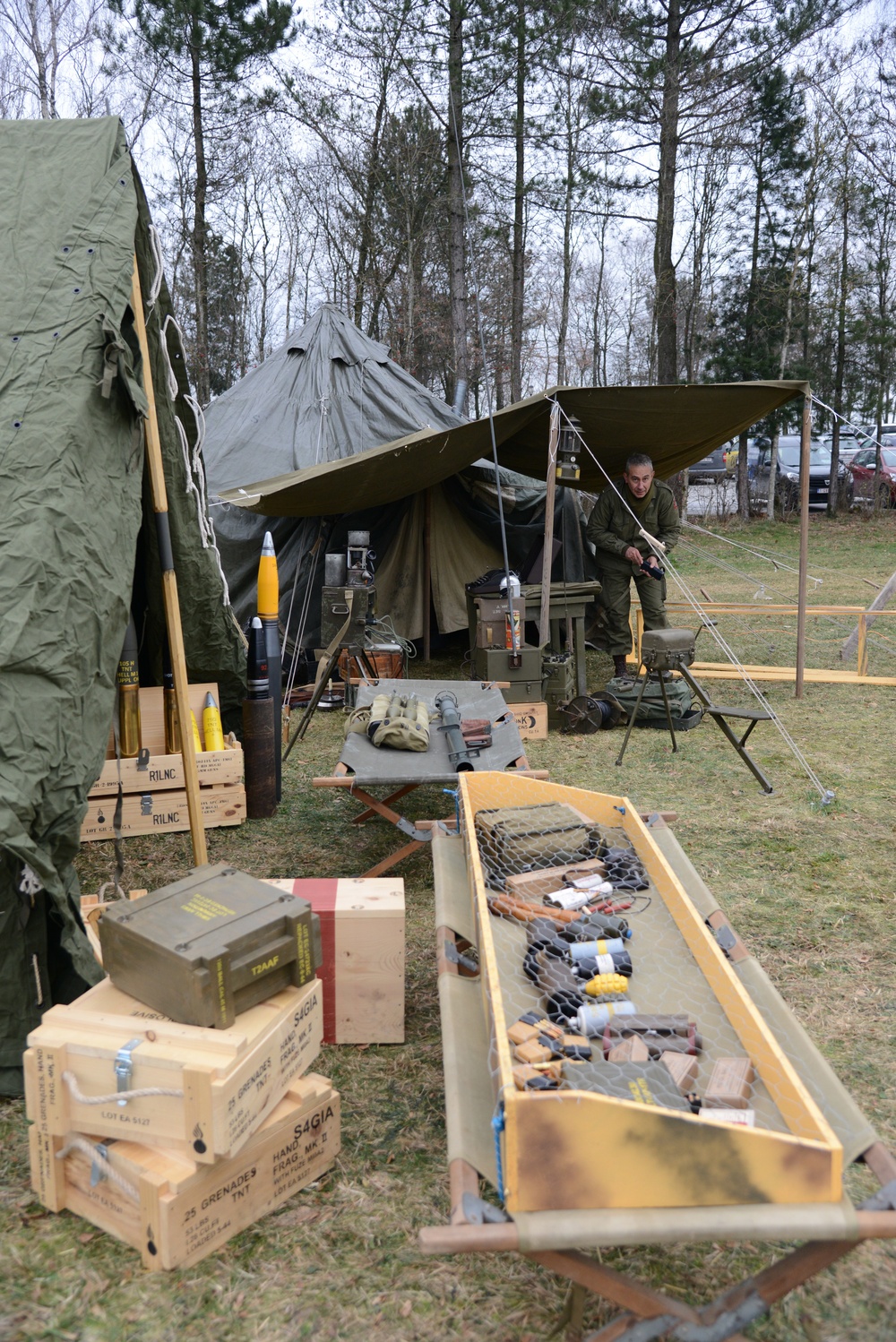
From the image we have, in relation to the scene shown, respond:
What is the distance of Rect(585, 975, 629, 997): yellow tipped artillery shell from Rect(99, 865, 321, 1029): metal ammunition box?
23.7 inches

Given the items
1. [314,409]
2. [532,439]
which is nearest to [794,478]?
[532,439]

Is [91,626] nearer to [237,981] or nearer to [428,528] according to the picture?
[237,981]

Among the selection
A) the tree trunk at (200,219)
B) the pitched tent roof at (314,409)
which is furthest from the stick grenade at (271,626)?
the tree trunk at (200,219)

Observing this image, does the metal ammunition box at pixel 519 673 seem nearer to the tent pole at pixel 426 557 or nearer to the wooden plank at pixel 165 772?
the tent pole at pixel 426 557

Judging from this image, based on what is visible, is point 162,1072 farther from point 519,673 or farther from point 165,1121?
point 519,673

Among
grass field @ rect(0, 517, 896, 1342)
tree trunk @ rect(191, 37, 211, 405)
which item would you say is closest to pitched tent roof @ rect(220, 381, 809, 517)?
grass field @ rect(0, 517, 896, 1342)

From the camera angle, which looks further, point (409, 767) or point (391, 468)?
point (391, 468)

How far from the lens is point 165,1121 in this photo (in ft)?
5.96

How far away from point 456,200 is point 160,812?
9074mm

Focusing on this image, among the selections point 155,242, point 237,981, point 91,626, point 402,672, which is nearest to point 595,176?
point 402,672

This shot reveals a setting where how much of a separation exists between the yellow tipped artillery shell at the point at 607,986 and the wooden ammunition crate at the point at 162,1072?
25.0 inches

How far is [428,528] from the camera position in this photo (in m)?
7.48

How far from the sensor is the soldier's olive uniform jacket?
6.55 meters

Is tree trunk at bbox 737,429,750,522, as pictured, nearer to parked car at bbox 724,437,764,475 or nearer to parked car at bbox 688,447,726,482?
parked car at bbox 724,437,764,475
